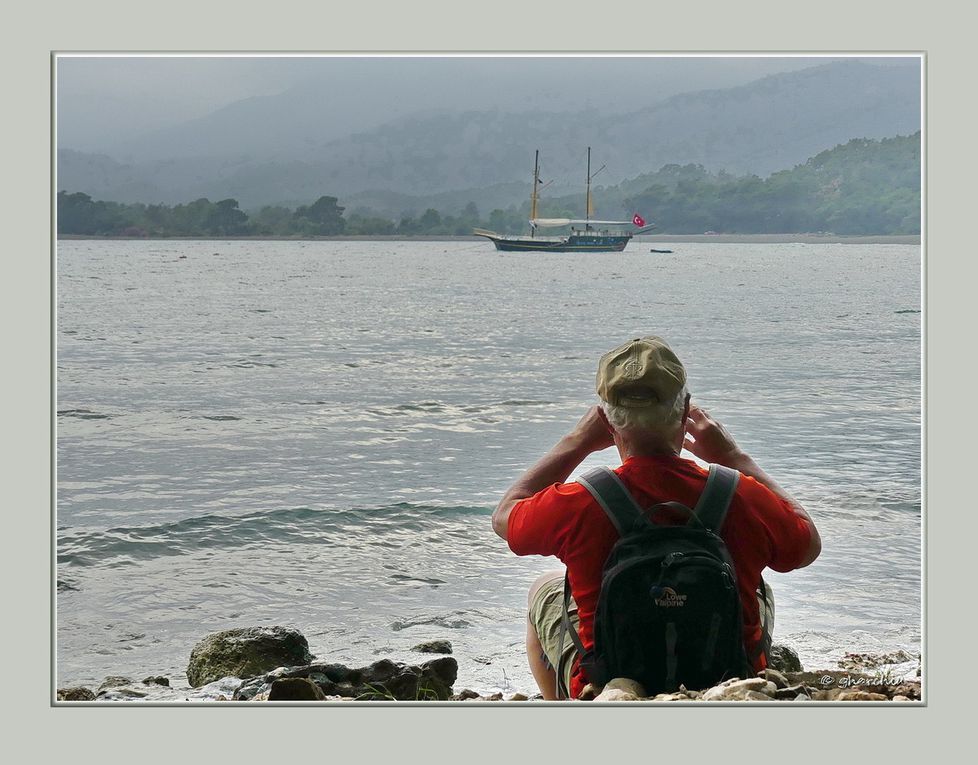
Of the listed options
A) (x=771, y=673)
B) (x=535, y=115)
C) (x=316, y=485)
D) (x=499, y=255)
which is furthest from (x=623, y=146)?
(x=499, y=255)

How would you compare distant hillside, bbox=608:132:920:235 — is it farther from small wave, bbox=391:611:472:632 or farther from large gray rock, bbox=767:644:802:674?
large gray rock, bbox=767:644:802:674

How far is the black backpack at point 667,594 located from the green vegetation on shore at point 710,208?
9580mm

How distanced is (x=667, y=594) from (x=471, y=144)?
1478 cm

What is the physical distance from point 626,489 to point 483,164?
1480 cm

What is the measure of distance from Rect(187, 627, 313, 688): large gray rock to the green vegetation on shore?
7.71 metres

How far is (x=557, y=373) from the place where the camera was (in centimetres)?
1341

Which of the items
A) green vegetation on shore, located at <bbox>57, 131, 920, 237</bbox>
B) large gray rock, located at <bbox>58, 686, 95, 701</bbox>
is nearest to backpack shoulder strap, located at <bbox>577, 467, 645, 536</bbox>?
large gray rock, located at <bbox>58, 686, 95, 701</bbox>

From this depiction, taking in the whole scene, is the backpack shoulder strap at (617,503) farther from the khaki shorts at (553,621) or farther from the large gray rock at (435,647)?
the large gray rock at (435,647)

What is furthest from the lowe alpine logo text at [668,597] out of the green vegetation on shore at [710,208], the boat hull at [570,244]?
the boat hull at [570,244]

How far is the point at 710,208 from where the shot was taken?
745 inches

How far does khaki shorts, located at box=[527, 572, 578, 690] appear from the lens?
2432mm

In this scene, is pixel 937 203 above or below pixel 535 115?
below

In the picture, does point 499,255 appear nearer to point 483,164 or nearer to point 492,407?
point 483,164

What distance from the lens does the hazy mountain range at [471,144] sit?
37.3ft
